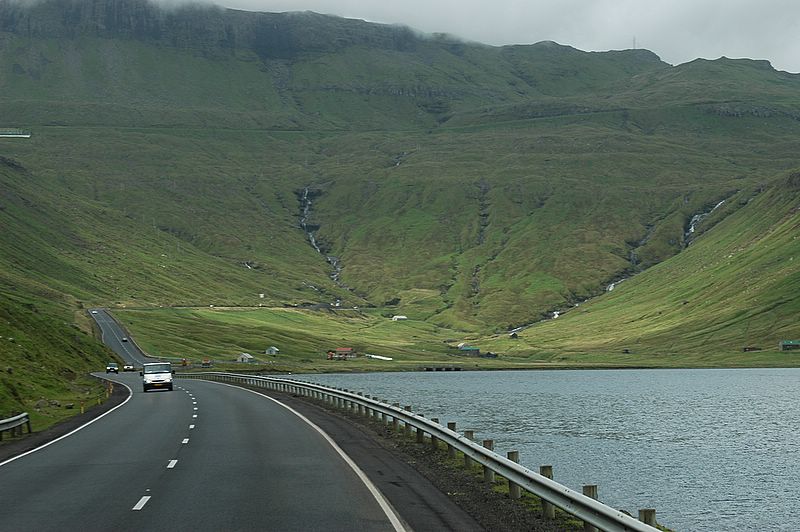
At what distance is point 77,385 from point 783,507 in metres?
58.5

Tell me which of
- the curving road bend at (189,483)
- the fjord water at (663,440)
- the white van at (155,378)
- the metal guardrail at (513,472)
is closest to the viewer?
the metal guardrail at (513,472)

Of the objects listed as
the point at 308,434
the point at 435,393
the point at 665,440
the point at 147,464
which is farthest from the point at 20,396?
the point at 435,393

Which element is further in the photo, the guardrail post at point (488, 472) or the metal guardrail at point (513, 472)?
the guardrail post at point (488, 472)

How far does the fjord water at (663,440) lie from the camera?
121 feet

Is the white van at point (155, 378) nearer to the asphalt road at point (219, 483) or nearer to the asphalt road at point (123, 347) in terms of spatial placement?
the asphalt road at point (219, 483)

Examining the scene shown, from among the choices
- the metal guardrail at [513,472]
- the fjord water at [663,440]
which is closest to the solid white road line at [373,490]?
the metal guardrail at [513,472]

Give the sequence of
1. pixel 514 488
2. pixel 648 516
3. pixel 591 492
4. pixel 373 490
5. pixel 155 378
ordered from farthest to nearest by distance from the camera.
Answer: pixel 155 378
pixel 373 490
pixel 514 488
pixel 591 492
pixel 648 516

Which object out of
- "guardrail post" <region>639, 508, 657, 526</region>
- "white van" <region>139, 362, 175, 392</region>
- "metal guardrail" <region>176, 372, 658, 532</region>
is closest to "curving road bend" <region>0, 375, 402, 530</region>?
"metal guardrail" <region>176, 372, 658, 532</region>

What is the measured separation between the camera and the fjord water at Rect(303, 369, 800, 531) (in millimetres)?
36875

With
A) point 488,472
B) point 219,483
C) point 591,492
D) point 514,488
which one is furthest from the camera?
point 488,472

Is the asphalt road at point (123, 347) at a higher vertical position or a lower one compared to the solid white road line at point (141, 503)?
higher

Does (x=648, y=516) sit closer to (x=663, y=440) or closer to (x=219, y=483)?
(x=219, y=483)

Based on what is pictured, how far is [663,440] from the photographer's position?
61.3 meters

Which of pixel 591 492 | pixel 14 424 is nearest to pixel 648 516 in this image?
pixel 591 492
